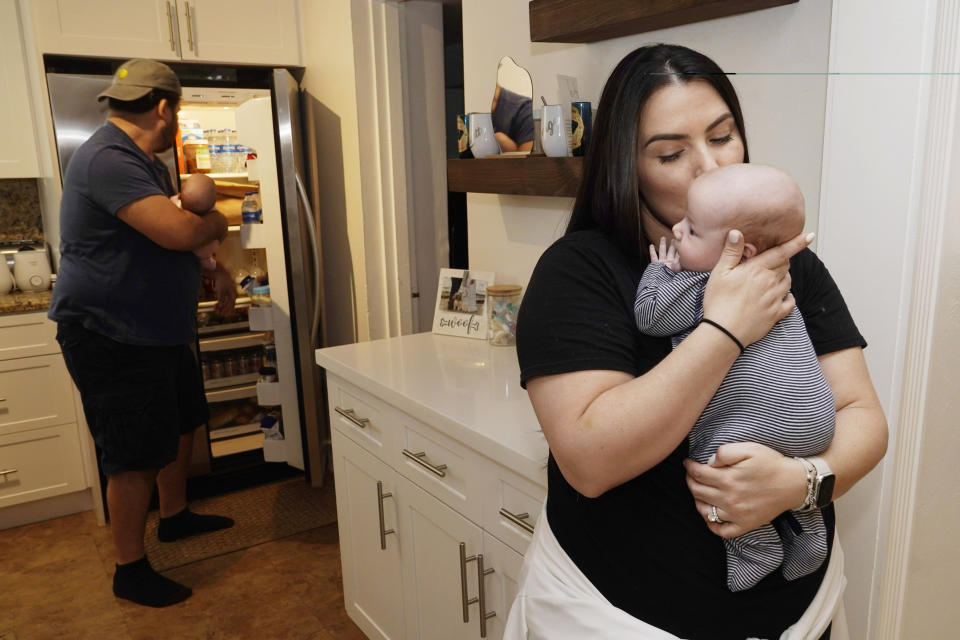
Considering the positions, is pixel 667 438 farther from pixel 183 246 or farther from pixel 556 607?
pixel 183 246

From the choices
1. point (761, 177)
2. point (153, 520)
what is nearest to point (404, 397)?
point (761, 177)

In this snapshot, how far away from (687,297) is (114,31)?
110 inches

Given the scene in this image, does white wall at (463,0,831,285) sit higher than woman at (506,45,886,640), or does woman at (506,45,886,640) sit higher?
white wall at (463,0,831,285)

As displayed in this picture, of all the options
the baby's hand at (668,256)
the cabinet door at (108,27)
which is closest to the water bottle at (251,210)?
the cabinet door at (108,27)

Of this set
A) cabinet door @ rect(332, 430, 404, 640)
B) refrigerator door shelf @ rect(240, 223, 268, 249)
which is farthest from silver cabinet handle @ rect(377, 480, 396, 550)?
refrigerator door shelf @ rect(240, 223, 268, 249)

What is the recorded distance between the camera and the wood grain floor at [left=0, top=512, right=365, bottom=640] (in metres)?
2.30

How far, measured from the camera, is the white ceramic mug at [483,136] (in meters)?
2.03

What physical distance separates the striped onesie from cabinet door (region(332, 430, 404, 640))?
110cm

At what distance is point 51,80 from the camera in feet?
8.75

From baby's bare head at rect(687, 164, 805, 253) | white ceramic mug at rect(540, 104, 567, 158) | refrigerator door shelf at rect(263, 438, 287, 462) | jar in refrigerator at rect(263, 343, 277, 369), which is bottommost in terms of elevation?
refrigerator door shelf at rect(263, 438, 287, 462)

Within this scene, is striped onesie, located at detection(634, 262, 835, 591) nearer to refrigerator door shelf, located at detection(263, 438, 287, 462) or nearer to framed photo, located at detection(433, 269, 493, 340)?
framed photo, located at detection(433, 269, 493, 340)

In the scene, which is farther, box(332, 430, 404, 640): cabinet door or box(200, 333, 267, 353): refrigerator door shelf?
box(200, 333, 267, 353): refrigerator door shelf

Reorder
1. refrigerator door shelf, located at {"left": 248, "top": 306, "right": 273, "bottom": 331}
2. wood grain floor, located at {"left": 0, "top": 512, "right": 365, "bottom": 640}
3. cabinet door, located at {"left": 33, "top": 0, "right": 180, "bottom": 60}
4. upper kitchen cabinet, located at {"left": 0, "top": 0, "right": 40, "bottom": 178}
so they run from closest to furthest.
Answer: wood grain floor, located at {"left": 0, "top": 512, "right": 365, "bottom": 640} < cabinet door, located at {"left": 33, "top": 0, "right": 180, "bottom": 60} < upper kitchen cabinet, located at {"left": 0, "top": 0, "right": 40, "bottom": 178} < refrigerator door shelf, located at {"left": 248, "top": 306, "right": 273, "bottom": 331}

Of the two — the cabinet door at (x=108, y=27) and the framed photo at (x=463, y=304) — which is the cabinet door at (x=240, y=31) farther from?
the framed photo at (x=463, y=304)
